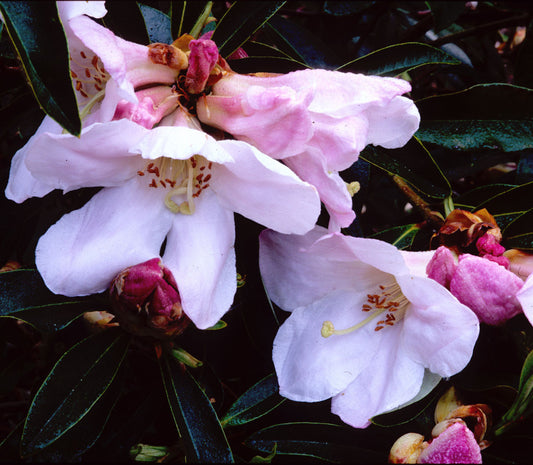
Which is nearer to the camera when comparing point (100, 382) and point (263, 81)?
point (263, 81)

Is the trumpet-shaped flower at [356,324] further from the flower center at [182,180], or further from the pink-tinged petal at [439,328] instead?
the flower center at [182,180]

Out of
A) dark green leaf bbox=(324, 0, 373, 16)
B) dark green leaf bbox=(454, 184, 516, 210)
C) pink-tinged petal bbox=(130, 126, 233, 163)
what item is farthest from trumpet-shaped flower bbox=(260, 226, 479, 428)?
dark green leaf bbox=(324, 0, 373, 16)

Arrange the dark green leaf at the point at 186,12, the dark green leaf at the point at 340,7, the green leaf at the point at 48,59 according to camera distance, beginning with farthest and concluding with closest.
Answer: the dark green leaf at the point at 340,7 → the dark green leaf at the point at 186,12 → the green leaf at the point at 48,59

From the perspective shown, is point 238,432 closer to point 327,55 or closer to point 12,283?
point 12,283

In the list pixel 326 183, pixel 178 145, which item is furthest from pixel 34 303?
pixel 326 183

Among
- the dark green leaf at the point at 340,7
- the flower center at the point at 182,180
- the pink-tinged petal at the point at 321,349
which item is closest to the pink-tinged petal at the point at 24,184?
the flower center at the point at 182,180

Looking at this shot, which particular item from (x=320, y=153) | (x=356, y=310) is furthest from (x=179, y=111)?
(x=356, y=310)

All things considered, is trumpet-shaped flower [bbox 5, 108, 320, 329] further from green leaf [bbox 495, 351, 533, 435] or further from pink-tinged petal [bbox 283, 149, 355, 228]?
green leaf [bbox 495, 351, 533, 435]
